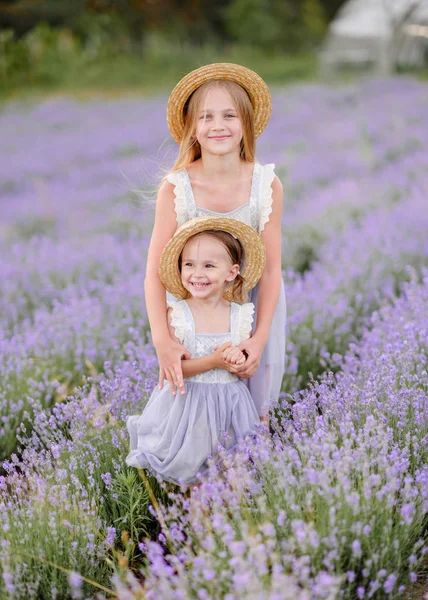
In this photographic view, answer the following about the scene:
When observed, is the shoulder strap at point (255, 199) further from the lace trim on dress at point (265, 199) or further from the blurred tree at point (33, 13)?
the blurred tree at point (33, 13)

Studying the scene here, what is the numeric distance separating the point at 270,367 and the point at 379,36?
1846 centimetres

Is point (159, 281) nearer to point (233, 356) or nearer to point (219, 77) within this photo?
point (233, 356)

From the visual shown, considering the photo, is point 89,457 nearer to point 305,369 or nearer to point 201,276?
point 201,276

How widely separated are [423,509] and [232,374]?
0.84 m

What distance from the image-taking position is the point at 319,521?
217cm

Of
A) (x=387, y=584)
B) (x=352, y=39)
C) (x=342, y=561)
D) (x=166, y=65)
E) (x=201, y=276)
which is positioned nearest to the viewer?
(x=387, y=584)

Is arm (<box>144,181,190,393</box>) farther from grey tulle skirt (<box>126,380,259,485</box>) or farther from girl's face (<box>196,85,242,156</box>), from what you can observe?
girl's face (<box>196,85,242,156</box>)

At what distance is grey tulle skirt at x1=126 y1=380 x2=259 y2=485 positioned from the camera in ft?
8.71

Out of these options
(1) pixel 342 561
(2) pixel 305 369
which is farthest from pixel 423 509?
(2) pixel 305 369

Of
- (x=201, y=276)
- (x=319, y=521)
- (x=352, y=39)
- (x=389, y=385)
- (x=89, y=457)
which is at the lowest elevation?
(x=89, y=457)

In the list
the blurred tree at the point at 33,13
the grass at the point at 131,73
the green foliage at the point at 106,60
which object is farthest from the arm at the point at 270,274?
the blurred tree at the point at 33,13

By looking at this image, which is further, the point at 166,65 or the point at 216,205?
the point at 166,65

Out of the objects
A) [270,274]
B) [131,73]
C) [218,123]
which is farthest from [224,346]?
[131,73]

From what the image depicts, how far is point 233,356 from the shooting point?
2.61m
